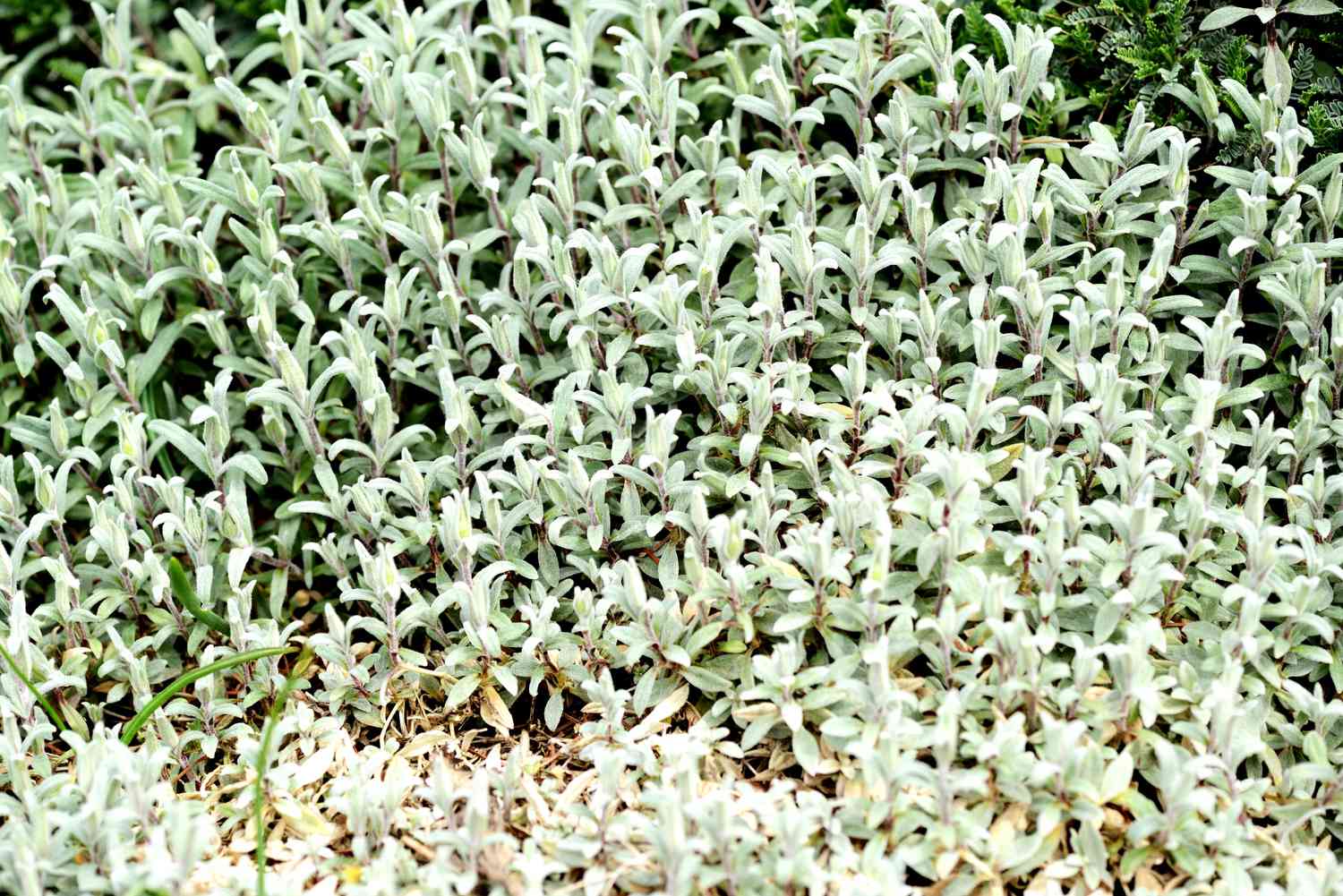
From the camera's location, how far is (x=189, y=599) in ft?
10.8

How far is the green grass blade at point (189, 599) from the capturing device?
316 cm

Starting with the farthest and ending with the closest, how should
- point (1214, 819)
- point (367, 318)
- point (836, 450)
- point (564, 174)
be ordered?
point (367, 318) → point (564, 174) → point (836, 450) → point (1214, 819)

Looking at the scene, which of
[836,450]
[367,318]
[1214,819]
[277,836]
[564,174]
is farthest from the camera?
[367,318]

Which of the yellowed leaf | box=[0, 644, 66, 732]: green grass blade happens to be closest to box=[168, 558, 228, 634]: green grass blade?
box=[0, 644, 66, 732]: green grass blade

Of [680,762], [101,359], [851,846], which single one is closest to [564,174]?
[101,359]

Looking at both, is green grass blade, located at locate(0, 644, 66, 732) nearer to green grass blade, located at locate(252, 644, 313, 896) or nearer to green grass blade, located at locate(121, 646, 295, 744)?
green grass blade, located at locate(121, 646, 295, 744)

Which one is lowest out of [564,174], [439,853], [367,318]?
[439,853]

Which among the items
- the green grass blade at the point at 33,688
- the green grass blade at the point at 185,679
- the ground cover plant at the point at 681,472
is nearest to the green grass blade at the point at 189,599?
the ground cover plant at the point at 681,472

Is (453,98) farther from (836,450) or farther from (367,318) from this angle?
(836,450)

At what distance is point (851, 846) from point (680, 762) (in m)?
0.42

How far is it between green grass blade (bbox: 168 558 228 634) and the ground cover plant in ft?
0.04

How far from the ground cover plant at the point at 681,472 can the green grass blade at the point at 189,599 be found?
0.01 metres

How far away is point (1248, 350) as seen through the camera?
321 cm

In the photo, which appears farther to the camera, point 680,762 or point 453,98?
point 453,98
